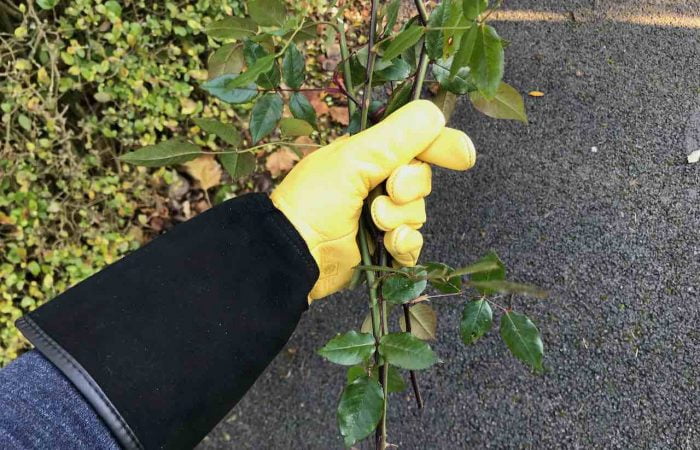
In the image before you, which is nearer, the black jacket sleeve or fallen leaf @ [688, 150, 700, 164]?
the black jacket sleeve

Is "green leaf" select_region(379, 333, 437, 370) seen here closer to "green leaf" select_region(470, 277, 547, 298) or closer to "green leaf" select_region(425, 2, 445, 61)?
"green leaf" select_region(470, 277, 547, 298)

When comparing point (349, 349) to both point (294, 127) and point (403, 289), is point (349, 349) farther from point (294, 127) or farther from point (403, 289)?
point (294, 127)

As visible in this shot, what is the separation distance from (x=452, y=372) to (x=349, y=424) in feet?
3.76

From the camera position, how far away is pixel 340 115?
6.77 ft

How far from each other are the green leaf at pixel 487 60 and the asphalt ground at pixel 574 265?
4.31 ft

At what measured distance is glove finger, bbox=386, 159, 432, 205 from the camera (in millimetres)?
908

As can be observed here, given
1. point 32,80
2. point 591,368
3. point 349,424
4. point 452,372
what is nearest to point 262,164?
point 32,80

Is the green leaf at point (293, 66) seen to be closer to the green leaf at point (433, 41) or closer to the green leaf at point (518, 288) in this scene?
the green leaf at point (433, 41)

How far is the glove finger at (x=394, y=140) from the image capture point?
897mm

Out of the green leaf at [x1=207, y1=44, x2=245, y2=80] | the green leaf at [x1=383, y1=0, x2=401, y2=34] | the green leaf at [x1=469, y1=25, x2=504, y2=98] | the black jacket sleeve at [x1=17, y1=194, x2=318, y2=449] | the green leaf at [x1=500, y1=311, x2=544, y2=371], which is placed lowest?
the black jacket sleeve at [x1=17, y1=194, x2=318, y2=449]

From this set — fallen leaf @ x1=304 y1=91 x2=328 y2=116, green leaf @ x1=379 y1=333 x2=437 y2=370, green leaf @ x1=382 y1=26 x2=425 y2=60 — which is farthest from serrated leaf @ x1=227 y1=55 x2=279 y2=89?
fallen leaf @ x1=304 y1=91 x2=328 y2=116

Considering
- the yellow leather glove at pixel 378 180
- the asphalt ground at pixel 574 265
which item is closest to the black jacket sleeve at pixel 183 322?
the yellow leather glove at pixel 378 180

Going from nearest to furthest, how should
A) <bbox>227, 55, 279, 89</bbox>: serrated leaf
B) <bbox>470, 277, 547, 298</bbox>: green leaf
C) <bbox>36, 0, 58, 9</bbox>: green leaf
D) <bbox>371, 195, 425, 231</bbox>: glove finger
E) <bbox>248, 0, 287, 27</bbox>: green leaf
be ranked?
<bbox>470, 277, 547, 298</bbox>: green leaf < <bbox>227, 55, 279, 89</bbox>: serrated leaf < <bbox>248, 0, 287, 27</bbox>: green leaf < <bbox>371, 195, 425, 231</bbox>: glove finger < <bbox>36, 0, 58, 9</bbox>: green leaf

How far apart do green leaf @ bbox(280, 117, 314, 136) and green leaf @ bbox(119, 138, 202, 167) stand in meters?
0.16
